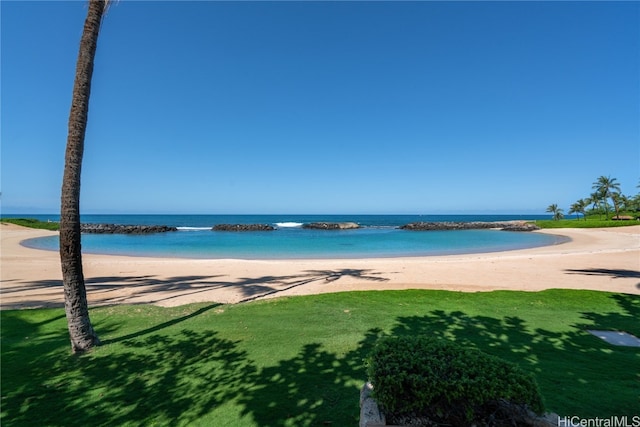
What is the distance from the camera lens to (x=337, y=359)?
5.98m

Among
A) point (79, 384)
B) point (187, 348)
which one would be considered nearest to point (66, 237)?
point (79, 384)

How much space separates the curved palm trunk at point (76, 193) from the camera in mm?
6383

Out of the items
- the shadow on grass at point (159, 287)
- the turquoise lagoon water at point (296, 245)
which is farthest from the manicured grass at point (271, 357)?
the turquoise lagoon water at point (296, 245)

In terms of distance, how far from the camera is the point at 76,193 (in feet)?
21.1

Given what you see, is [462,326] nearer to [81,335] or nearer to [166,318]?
[166,318]

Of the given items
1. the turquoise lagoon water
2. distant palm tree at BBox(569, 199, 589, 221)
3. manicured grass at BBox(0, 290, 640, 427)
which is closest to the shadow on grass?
manicured grass at BBox(0, 290, 640, 427)

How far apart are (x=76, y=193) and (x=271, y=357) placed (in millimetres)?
5195

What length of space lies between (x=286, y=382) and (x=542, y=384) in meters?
3.92

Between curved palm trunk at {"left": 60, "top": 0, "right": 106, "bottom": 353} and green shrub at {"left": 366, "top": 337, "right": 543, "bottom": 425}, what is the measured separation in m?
6.58

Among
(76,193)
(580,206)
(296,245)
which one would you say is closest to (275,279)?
(76,193)

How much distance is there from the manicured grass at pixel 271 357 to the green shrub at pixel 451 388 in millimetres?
1538

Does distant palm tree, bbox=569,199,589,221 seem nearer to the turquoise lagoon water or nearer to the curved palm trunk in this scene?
the turquoise lagoon water

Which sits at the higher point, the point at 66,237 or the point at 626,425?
the point at 66,237

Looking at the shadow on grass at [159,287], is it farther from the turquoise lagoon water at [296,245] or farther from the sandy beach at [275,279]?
the turquoise lagoon water at [296,245]
